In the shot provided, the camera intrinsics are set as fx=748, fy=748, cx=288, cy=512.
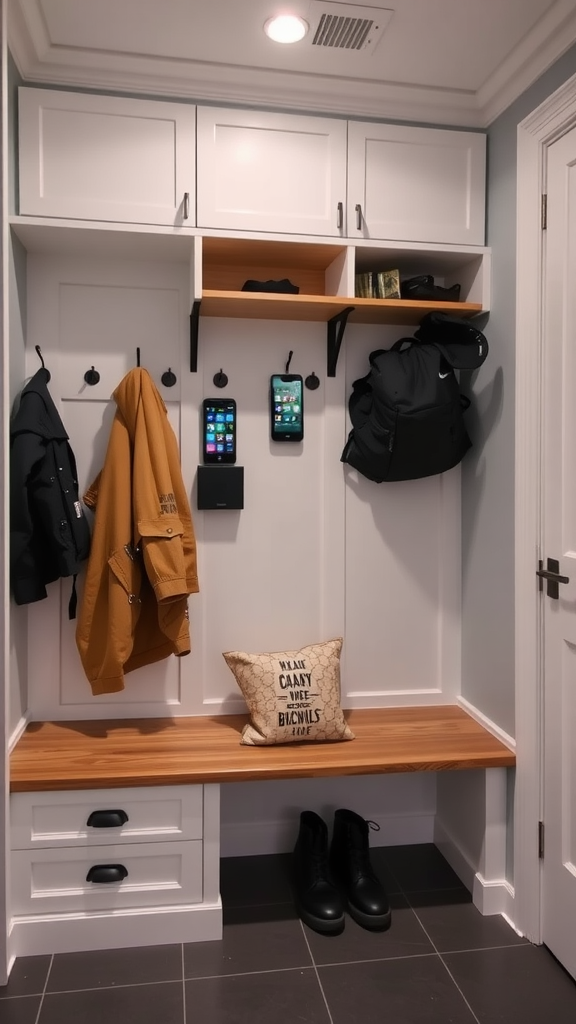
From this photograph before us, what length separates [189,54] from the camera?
7.16ft

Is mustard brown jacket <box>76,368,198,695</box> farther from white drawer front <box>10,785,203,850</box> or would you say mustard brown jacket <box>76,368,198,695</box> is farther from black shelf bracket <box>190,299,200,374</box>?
white drawer front <box>10,785,203,850</box>

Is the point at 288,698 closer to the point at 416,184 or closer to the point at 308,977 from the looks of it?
the point at 308,977

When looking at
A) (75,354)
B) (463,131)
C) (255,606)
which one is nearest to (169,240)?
(75,354)

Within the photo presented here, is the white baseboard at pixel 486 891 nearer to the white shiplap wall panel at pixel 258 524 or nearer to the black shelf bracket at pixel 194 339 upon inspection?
the white shiplap wall panel at pixel 258 524

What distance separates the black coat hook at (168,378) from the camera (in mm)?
2482

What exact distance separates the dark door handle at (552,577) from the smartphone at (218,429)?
1.06 meters

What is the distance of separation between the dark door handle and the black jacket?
138 cm

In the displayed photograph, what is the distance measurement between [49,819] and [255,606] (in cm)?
92

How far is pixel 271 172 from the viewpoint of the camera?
91.7 inches

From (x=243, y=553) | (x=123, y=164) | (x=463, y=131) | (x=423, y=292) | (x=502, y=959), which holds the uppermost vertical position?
(x=463, y=131)

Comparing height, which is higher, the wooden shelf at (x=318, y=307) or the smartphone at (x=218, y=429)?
the wooden shelf at (x=318, y=307)

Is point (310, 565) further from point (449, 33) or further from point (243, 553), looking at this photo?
point (449, 33)

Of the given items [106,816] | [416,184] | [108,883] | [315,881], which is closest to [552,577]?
[315,881]

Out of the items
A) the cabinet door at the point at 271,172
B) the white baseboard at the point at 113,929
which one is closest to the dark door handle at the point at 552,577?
the cabinet door at the point at 271,172
